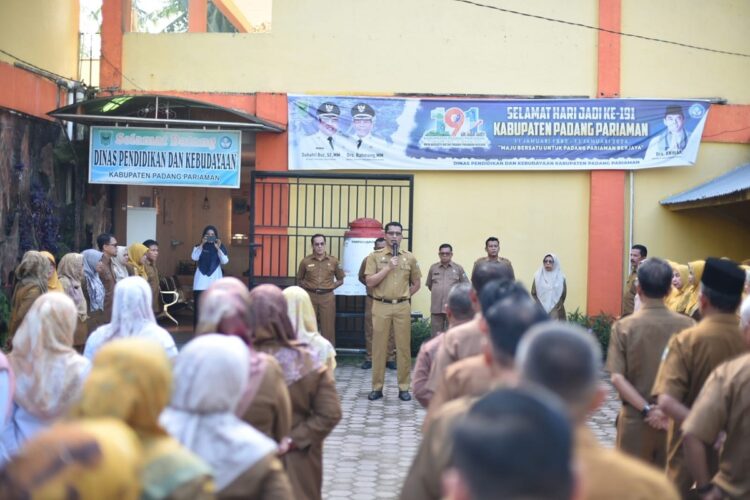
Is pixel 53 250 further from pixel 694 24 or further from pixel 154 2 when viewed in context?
pixel 694 24

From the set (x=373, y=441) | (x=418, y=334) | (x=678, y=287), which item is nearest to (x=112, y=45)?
(x=418, y=334)

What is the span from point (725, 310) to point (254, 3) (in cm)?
1502

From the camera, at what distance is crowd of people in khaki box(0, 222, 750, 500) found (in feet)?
6.91

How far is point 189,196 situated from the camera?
790 inches

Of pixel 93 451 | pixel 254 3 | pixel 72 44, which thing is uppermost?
pixel 254 3

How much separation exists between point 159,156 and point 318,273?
2.88 meters

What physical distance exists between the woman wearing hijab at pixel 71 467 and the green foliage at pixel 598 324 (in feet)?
40.4

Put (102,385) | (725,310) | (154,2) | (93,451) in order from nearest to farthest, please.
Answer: (93,451) → (102,385) → (725,310) → (154,2)

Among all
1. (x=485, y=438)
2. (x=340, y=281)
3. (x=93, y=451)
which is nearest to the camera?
(x=485, y=438)

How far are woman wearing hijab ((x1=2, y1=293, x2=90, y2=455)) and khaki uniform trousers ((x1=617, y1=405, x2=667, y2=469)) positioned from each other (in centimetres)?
304

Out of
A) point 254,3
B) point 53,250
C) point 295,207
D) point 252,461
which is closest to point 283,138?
point 295,207

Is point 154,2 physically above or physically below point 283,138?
above

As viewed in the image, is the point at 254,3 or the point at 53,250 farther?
the point at 254,3

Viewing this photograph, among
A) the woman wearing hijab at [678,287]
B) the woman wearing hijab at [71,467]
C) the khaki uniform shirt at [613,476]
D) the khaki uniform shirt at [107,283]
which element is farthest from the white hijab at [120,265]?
the khaki uniform shirt at [613,476]
